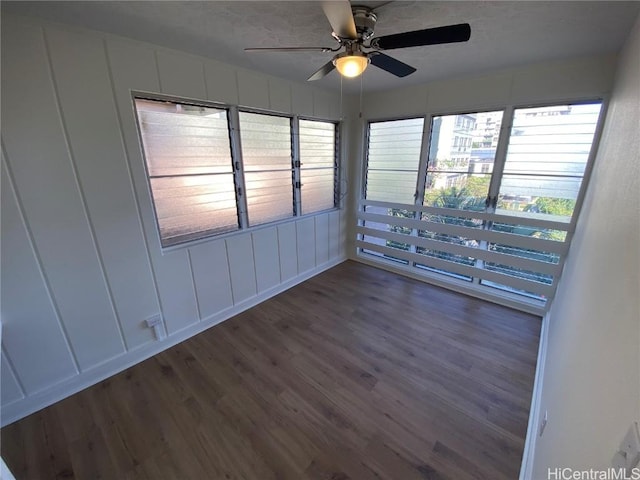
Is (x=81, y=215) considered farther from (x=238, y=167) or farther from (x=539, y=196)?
(x=539, y=196)

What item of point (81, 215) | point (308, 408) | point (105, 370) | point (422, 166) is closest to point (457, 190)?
point (422, 166)


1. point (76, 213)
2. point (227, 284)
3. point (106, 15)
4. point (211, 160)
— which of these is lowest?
point (227, 284)

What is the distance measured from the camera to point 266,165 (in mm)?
2861

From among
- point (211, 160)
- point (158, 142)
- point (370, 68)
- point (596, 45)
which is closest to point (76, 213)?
point (158, 142)

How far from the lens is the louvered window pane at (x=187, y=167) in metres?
2.08

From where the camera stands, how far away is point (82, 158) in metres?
1.73

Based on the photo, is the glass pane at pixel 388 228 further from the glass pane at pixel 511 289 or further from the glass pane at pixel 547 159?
the glass pane at pixel 547 159

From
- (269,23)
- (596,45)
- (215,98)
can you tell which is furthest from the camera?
(215,98)

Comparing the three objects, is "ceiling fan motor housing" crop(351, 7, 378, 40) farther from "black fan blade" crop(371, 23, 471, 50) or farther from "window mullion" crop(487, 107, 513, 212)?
"window mullion" crop(487, 107, 513, 212)

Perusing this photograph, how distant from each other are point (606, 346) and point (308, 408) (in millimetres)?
1603

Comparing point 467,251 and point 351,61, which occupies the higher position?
point 351,61

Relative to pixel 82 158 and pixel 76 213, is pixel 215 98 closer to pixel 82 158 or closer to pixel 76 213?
pixel 82 158

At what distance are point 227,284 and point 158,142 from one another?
4.72 feet

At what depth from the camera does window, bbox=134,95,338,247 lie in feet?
6.99
